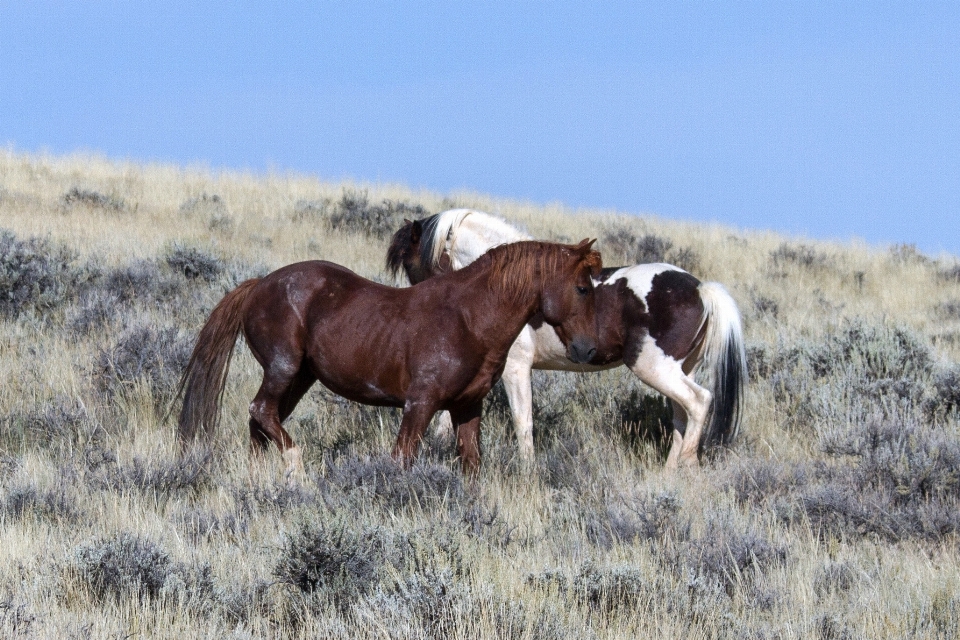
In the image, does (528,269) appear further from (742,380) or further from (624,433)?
(624,433)

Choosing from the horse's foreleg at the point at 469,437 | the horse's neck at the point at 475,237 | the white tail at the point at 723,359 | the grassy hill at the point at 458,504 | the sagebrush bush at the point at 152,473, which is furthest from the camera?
the horse's neck at the point at 475,237

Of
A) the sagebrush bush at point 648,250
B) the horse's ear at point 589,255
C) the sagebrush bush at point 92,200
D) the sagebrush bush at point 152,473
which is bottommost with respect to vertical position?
the sagebrush bush at point 152,473

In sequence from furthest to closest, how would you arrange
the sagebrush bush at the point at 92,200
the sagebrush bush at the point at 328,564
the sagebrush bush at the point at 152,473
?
the sagebrush bush at the point at 92,200 < the sagebrush bush at the point at 152,473 < the sagebrush bush at the point at 328,564

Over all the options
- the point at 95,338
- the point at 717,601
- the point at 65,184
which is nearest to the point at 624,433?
the point at 717,601

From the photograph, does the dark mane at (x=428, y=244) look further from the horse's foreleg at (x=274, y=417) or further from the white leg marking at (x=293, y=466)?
the white leg marking at (x=293, y=466)

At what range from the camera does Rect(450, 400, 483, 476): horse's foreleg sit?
583cm

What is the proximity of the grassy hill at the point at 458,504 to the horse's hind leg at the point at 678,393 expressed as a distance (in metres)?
0.23

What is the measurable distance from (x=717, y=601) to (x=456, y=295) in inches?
91.0

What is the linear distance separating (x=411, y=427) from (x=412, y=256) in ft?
6.74

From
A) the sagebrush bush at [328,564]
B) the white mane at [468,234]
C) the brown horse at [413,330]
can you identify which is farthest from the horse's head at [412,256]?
the sagebrush bush at [328,564]

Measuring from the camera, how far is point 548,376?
880 cm

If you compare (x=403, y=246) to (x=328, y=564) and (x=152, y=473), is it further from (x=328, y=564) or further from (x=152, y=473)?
(x=328, y=564)

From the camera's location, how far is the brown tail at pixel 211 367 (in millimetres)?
6207

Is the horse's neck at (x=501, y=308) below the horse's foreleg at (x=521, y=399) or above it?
above
